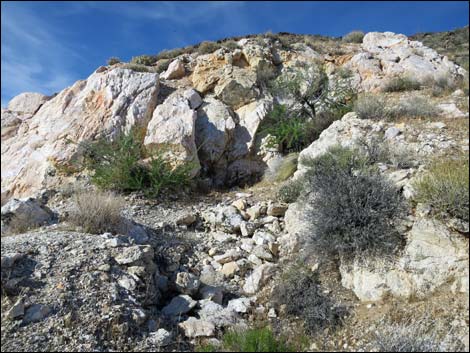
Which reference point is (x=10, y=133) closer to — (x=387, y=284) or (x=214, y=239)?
(x=214, y=239)

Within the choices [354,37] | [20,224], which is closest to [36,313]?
[20,224]

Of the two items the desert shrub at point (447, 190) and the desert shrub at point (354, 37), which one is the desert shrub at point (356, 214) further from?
the desert shrub at point (354, 37)

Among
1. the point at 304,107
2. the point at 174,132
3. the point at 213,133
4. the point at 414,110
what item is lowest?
the point at 174,132

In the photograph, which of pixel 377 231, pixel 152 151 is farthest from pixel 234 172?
pixel 377 231

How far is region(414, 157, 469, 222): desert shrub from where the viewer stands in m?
3.94

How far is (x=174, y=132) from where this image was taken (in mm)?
8289

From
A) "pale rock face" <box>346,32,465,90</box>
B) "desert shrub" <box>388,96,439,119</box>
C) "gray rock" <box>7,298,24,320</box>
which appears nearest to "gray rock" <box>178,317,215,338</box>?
"gray rock" <box>7,298,24,320</box>

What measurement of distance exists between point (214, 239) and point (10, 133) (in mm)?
7606

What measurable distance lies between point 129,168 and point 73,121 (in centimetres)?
243

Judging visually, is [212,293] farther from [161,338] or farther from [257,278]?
[161,338]

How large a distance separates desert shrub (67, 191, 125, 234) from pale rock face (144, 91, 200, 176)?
2804mm

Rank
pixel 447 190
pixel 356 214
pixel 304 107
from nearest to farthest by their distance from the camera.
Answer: pixel 447 190 → pixel 356 214 → pixel 304 107

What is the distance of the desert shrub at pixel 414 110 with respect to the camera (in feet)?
24.4

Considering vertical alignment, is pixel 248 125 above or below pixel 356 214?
above
